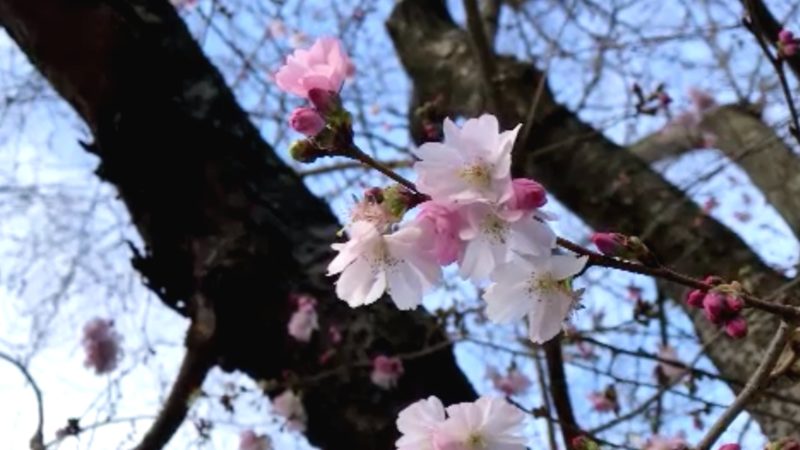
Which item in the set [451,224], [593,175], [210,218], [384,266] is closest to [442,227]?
[451,224]

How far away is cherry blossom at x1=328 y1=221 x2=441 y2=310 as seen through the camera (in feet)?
3.12

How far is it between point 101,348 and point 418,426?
2.42 meters

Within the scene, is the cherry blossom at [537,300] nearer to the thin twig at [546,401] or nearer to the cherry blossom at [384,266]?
the cherry blossom at [384,266]

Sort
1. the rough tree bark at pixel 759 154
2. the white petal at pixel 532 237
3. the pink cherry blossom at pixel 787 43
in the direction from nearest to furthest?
the white petal at pixel 532 237 → the pink cherry blossom at pixel 787 43 → the rough tree bark at pixel 759 154

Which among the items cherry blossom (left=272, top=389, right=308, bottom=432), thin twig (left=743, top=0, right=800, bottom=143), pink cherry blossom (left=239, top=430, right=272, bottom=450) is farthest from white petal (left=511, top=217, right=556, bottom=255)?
pink cherry blossom (left=239, top=430, right=272, bottom=450)

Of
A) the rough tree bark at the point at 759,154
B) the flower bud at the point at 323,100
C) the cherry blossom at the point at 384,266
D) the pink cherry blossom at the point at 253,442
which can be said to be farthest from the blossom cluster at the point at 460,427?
the pink cherry blossom at the point at 253,442

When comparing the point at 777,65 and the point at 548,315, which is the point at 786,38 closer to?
the point at 777,65

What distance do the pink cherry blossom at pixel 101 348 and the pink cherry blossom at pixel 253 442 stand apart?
67 centimetres

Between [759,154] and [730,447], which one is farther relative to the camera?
[759,154]

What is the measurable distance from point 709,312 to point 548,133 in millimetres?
2165

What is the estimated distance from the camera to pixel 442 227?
2.95 feet

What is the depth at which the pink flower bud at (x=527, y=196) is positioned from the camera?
88 centimetres

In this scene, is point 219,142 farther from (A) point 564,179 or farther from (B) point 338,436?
(A) point 564,179

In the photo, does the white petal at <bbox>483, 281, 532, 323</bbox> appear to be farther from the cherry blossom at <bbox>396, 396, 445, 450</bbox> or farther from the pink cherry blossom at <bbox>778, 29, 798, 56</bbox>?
the pink cherry blossom at <bbox>778, 29, 798, 56</bbox>
